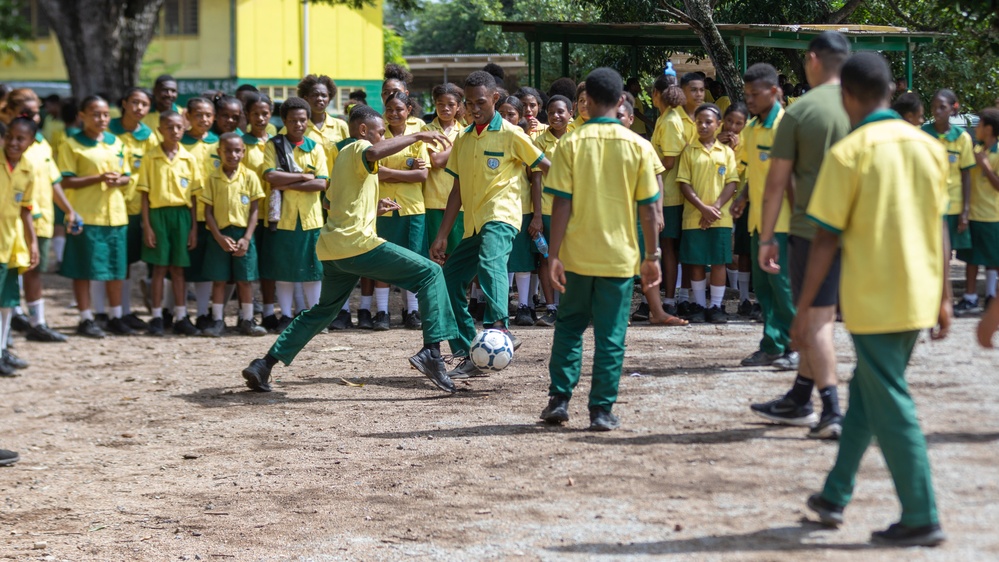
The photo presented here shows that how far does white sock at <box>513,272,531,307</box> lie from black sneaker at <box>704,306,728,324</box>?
160cm

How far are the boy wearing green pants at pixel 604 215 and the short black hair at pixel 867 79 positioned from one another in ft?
6.96

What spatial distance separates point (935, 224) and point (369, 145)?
14.8 feet

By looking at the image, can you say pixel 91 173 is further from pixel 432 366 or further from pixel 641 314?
pixel 641 314

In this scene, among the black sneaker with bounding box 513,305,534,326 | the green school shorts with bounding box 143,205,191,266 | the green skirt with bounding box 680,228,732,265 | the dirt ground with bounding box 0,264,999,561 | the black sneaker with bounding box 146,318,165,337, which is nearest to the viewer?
the dirt ground with bounding box 0,264,999,561

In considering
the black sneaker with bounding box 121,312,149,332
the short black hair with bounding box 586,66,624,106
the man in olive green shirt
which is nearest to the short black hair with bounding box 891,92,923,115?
the man in olive green shirt

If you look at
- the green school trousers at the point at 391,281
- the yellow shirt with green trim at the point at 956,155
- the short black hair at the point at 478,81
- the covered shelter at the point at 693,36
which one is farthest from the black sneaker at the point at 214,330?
the yellow shirt with green trim at the point at 956,155

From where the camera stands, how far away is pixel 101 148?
11.8m

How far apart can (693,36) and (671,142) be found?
8.70 feet

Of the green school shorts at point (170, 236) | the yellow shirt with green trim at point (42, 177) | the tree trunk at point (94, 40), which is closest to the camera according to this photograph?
the yellow shirt with green trim at point (42, 177)

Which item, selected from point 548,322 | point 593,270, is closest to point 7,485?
point 593,270

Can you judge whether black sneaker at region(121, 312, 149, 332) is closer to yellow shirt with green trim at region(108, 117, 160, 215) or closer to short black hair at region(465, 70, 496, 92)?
yellow shirt with green trim at region(108, 117, 160, 215)

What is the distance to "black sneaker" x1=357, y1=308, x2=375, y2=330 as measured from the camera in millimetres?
11516

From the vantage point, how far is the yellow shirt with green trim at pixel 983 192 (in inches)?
352

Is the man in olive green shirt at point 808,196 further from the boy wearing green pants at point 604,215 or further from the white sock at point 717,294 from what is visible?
the white sock at point 717,294
